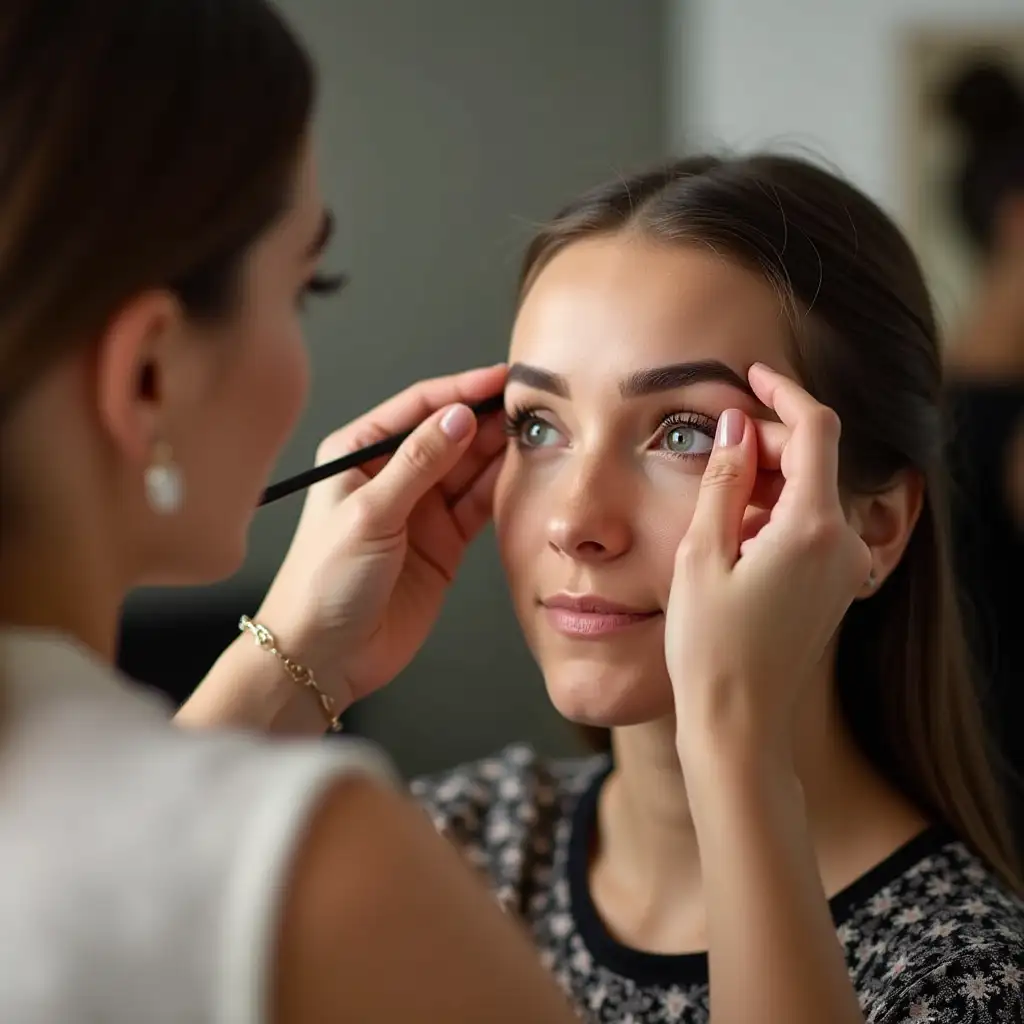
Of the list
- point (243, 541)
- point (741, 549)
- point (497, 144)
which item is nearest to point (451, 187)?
point (497, 144)

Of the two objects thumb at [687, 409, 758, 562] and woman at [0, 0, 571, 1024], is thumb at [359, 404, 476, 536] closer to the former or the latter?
thumb at [687, 409, 758, 562]

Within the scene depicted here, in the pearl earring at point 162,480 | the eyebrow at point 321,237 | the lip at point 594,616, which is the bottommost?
the lip at point 594,616

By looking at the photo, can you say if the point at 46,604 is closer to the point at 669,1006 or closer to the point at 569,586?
the point at 569,586

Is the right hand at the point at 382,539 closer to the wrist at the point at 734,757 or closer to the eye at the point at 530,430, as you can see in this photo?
the eye at the point at 530,430

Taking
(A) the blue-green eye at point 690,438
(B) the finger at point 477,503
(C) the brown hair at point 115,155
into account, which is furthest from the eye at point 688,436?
(C) the brown hair at point 115,155

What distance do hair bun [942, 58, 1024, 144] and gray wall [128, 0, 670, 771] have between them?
0.55 metres

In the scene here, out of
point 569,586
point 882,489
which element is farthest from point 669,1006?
point 882,489

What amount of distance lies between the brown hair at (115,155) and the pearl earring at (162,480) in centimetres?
7

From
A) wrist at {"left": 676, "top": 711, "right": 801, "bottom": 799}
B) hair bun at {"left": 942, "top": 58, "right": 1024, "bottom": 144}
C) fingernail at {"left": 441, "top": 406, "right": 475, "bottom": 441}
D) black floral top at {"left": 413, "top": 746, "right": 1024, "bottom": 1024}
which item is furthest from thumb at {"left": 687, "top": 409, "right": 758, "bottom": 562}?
hair bun at {"left": 942, "top": 58, "right": 1024, "bottom": 144}

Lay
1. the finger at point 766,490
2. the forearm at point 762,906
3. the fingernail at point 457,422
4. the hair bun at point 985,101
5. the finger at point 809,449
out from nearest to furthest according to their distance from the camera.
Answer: the forearm at point 762,906 < the finger at point 809,449 < the finger at point 766,490 < the fingernail at point 457,422 < the hair bun at point 985,101

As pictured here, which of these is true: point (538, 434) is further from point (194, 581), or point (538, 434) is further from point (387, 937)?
point (387, 937)

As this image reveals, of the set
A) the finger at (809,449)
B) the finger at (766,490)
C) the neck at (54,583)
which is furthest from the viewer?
the finger at (766,490)

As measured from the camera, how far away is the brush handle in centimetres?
109

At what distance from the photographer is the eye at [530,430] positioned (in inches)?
44.1
